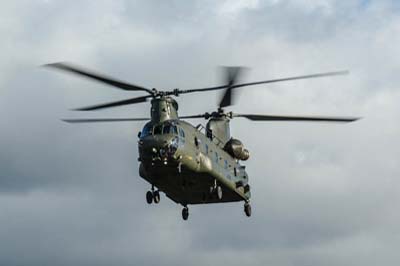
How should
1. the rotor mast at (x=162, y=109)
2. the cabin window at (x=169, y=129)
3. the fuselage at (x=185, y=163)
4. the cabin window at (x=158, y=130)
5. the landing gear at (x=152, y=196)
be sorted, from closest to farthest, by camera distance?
the fuselage at (x=185, y=163) → the cabin window at (x=158, y=130) → the cabin window at (x=169, y=129) → the rotor mast at (x=162, y=109) → the landing gear at (x=152, y=196)

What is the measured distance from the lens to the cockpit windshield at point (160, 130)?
2685 inches

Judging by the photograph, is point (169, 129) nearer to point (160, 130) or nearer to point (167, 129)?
point (167, 129)

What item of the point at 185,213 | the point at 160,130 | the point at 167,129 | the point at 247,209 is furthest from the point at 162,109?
the point at 247,209

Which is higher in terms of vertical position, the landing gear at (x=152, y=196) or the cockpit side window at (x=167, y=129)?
the cockpit side window at (x=167, y=129)

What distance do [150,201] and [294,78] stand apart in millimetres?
14885

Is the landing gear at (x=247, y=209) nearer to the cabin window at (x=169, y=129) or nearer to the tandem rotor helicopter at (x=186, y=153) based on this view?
the tandem rotor helicopter at (x=186, y=153)

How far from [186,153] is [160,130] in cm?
254

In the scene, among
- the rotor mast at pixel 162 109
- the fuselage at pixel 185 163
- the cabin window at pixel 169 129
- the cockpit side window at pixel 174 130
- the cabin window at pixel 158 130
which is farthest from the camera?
the rotor mast at pixel 162 109

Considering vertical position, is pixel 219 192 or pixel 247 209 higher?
pixel 247 209

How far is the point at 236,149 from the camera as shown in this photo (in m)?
79.8

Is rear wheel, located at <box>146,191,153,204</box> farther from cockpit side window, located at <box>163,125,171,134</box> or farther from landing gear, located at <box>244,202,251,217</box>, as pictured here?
landing gear, located at <box>244,202,251,217</box>

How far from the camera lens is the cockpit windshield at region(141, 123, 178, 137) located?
68.2 m

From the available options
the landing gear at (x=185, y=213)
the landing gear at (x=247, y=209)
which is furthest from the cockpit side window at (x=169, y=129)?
the landing gear at (x=247, y=209)

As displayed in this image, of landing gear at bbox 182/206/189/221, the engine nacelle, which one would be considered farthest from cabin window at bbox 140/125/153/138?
the engine nacelle
